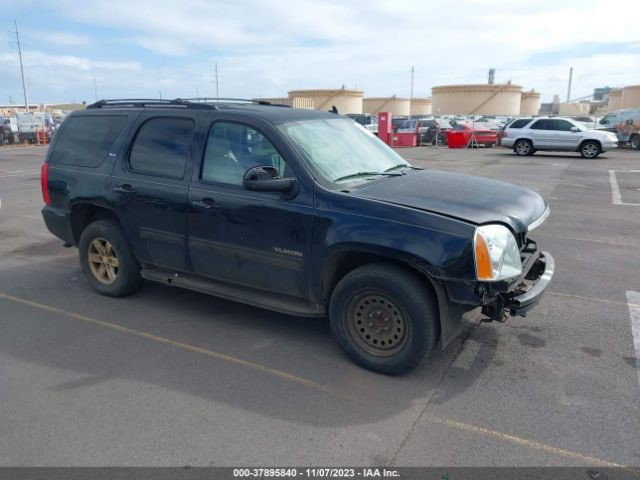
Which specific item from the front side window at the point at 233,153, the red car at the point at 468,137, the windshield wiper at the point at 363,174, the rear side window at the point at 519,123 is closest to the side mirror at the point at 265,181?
the front side window at the point at 233,153

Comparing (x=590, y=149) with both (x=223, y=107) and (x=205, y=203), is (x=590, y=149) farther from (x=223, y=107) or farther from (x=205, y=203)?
(x=205, y=203)

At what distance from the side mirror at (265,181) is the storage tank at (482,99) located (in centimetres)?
7622

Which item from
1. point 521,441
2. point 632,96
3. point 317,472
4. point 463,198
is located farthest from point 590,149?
point 632,96

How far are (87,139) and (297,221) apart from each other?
2685 millimetres

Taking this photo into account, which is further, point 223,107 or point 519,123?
point 519,123

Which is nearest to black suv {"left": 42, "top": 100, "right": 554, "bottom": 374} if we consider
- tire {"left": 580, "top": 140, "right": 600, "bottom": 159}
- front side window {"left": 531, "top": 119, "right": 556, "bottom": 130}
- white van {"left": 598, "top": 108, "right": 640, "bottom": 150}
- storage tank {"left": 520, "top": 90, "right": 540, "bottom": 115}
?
tire {"left": 580, "top": 140, "right": 600, "bottom": 159}

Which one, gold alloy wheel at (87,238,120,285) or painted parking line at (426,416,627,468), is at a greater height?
gold alloy wheel at (87,238,120,285)

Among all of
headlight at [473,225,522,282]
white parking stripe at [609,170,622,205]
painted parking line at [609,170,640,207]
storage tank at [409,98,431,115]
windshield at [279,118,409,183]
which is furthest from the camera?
storage tank at [409,98,431,115]

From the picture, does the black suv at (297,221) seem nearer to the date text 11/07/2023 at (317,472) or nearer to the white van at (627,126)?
the date text 11/07/2023 at (317,472)

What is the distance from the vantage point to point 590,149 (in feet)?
70.6

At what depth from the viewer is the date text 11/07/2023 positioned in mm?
2725

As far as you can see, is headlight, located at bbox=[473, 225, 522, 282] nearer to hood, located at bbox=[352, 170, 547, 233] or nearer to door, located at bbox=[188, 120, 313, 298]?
hood, located at bbox=[352, 170, 547, 233]

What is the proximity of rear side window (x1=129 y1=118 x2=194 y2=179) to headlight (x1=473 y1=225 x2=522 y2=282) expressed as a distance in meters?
2.54

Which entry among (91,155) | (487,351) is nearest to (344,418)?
(487,351)
